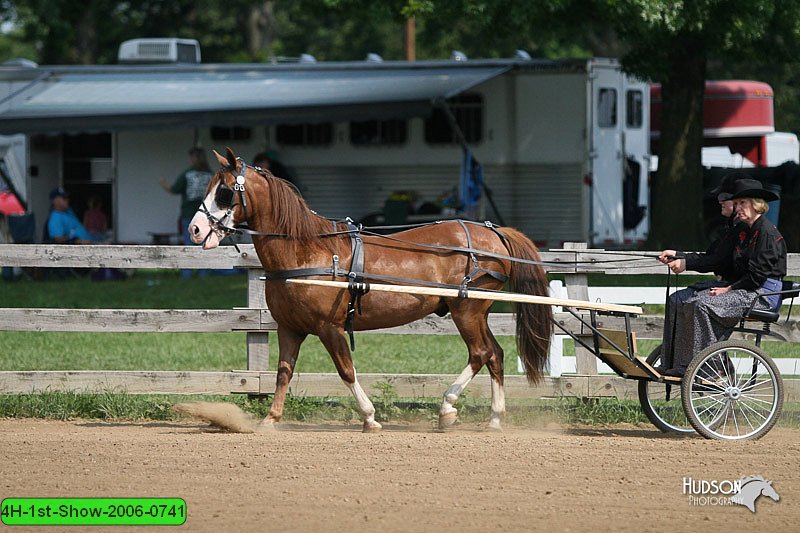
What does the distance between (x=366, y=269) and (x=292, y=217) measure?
0.63 m

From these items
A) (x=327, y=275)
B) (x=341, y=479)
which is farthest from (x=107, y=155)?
(x=341, y=479)

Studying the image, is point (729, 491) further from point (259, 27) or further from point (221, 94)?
point (259, 27)

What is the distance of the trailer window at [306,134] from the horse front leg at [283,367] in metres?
12.2

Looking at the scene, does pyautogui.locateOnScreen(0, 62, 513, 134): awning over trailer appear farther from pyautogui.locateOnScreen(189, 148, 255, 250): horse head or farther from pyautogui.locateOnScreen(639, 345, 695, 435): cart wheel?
pyautogui.locateOnScreen(189, 148, 255, 250): horse head

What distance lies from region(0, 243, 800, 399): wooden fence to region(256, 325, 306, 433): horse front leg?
754mm

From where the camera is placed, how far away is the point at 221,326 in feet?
29.1

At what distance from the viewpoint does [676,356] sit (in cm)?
784

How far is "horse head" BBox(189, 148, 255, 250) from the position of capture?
7574mm

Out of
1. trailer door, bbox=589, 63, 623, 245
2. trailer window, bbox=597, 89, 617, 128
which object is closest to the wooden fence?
trailer door, bbox=589, 63, 623, 245

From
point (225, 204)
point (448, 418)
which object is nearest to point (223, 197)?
point (225, 204)

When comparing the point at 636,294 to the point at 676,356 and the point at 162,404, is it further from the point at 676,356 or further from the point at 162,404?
the point at 162,404

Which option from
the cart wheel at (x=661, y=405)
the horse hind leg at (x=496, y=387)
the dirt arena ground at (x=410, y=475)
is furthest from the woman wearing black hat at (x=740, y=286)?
the horse hind leg at (x=496, y=387)

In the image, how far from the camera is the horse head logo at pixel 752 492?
6.15 meters

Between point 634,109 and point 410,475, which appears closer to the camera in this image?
point 410,475
